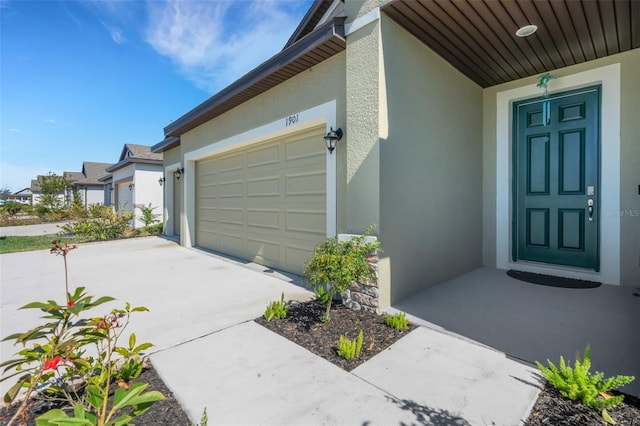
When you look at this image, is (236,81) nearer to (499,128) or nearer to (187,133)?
(187,133)

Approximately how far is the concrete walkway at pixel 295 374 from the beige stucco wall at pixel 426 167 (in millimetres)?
1125

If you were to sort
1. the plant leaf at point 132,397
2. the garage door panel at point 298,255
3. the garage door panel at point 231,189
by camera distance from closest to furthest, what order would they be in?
the plant leaf at point 132,397, the garage door panel at point 298,255, the garage door panel at point 231,189

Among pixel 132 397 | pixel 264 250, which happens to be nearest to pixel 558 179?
pixel 264 250

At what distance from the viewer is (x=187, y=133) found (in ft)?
26.2

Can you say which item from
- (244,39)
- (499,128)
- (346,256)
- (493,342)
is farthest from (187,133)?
(493,342)

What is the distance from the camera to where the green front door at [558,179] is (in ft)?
13.4

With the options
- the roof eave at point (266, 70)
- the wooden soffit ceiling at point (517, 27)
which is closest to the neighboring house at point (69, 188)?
the roof eave at point (266, 70)

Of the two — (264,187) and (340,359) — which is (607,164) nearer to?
(340,359)

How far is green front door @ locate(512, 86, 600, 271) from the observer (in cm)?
409

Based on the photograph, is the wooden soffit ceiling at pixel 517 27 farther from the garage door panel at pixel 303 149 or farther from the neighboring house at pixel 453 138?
the garage door panel at pixel 303 149

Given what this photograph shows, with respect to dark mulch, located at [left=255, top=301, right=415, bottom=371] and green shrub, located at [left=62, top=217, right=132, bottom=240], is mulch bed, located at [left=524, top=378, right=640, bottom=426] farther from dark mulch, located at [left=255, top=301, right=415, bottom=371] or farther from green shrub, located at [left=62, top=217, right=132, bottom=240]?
green shrub, located at [left=62, top=217, right=132, bottom=240]

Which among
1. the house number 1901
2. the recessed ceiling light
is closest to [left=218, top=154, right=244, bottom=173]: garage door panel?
the house number 1901

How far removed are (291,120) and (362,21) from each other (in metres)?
1.74

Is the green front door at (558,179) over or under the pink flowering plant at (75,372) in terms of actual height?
over
